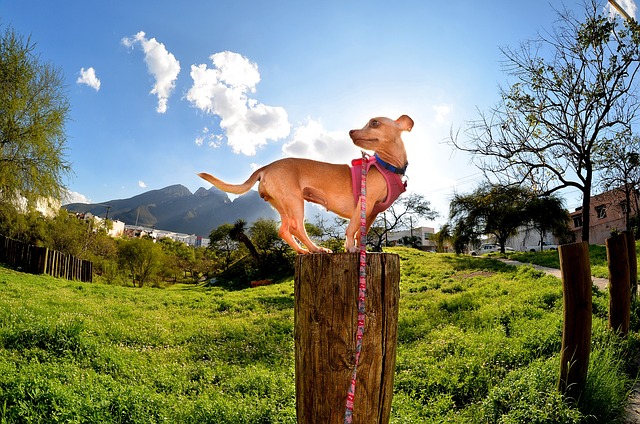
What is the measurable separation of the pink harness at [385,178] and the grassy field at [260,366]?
3.40 m

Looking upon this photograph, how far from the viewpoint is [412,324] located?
9.61m

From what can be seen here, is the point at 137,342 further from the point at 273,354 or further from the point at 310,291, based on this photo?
the point at 310,291

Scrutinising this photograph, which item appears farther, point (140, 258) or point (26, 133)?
point (140, 258)

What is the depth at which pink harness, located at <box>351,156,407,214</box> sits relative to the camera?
7.81 ft

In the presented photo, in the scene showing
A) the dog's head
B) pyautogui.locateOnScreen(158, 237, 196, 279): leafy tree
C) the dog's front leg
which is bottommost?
pyautogui.locateOnScreen(158, 237, 196, 279): leafy tree

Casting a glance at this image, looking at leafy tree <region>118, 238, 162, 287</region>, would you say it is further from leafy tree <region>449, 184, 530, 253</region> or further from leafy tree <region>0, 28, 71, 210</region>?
leafy tree <region>449, 184, 530, 253</region>

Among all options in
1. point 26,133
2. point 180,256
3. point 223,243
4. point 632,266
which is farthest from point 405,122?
point 180,256

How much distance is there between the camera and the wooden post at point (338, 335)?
203 centimetres

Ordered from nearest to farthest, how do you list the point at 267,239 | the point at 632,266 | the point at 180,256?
the point at 632,266, the point at 267,239, the point at 180,256

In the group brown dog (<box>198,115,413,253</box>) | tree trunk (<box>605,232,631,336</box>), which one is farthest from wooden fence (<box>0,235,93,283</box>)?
tree trunk (<box>605,232,631,336</box>)

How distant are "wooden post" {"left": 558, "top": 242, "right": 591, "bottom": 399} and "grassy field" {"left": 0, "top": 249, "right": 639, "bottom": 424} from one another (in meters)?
0.21

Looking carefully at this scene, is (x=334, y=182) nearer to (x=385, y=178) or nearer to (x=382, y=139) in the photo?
(x=385, y=178)

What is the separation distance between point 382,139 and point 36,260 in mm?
25404

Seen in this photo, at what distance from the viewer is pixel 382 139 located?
2.46 metres
